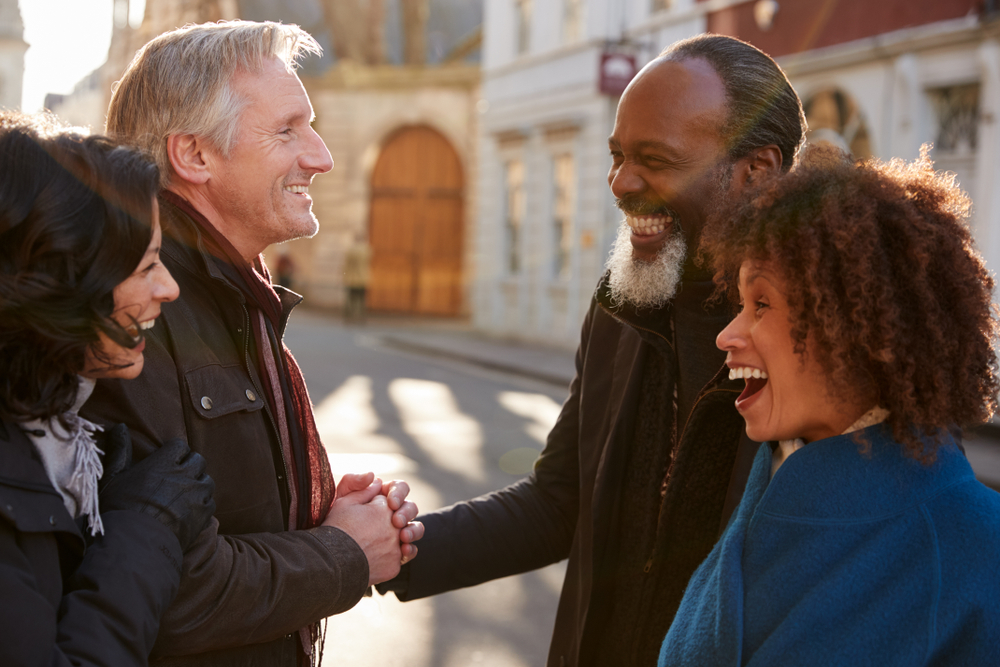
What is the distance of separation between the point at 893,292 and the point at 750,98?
36.1 inches

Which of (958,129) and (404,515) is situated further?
(958,129)

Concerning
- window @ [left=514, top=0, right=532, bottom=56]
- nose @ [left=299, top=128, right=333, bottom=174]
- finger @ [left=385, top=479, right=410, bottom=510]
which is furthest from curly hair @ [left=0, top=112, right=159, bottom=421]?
window @ [left=514, top=0, right=532, bottom=56]

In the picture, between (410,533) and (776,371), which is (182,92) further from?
(776,371)

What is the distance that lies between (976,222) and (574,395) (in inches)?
378

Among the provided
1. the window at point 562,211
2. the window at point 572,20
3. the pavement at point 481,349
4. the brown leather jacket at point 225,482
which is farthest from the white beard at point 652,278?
the window at point 572,20

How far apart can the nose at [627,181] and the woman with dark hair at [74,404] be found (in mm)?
1061

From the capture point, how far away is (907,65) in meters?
11.3

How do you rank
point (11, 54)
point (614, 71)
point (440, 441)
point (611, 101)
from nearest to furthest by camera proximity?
point (440, 441), point (614, 71), point (611, 101), point (11, 54)

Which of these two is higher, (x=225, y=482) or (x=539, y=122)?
(x=539, y=122)

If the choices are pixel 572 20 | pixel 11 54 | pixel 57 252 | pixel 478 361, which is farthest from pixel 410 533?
pixel 11 54

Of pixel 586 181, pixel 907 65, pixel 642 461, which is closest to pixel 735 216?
pixel 642 461

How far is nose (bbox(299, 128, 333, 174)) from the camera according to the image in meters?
1.99

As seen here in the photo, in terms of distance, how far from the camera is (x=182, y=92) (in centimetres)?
184

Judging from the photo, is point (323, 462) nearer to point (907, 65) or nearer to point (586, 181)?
point (907, 65)
